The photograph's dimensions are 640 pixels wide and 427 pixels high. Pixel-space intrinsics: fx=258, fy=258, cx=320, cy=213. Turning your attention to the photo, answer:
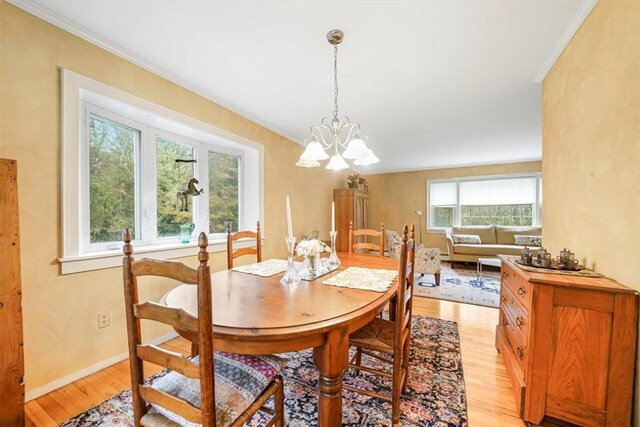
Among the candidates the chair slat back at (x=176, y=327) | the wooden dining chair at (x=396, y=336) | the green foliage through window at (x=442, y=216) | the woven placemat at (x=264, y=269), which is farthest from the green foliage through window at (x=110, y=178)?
the green foliage through window at (x=442, y=216)

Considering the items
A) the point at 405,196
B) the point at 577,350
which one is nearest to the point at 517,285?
the point at 577,350

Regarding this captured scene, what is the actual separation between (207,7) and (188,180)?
1652 mm

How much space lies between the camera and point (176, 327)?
2.78 feet

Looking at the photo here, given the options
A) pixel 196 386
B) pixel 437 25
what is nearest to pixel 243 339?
A: pixel 196 386

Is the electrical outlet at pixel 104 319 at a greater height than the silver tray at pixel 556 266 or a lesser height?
lesser

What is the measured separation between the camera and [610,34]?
1.37 m

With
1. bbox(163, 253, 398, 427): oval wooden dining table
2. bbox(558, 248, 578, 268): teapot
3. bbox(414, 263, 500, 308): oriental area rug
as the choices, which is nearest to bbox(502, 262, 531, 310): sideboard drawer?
bbox(558, 248, 578, 268): teapot

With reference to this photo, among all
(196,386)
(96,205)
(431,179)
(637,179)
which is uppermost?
(431,179)

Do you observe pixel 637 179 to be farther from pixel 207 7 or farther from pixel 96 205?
pixel 96 205

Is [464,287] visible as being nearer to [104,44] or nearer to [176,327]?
[176,327]

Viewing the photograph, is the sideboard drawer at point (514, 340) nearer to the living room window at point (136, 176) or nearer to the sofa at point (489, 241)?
the living room window at point (136, 176)

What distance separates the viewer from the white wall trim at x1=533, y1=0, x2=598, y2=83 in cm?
152

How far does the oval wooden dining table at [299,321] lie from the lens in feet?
3.09

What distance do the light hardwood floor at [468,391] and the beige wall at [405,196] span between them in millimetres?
4462
